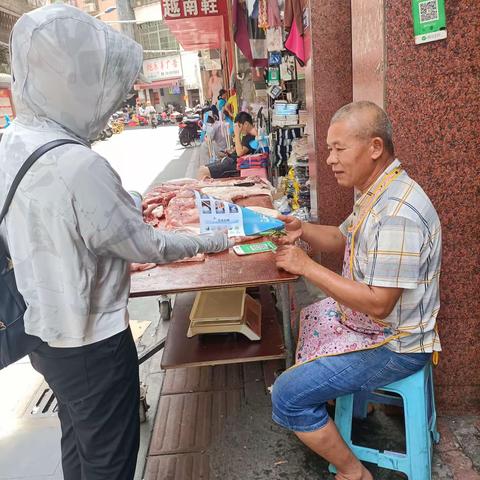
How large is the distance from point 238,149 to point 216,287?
5242 mm

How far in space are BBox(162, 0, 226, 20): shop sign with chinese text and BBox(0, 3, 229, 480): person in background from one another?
735cm

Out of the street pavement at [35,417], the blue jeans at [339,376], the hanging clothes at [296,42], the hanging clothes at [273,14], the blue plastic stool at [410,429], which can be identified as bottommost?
the street pavement at [35,417]

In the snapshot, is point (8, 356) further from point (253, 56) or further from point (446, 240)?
point (253, 56)

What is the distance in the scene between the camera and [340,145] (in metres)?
1.68

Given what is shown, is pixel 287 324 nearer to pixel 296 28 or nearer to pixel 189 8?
pixel 296 28

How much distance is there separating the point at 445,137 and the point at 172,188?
2232mm

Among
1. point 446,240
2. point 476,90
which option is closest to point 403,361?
point 446,240

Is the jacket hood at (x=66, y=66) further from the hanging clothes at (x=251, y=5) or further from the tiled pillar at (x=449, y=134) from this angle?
the hanging clothes at (x=251, y=5)

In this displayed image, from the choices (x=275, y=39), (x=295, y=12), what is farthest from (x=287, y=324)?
(x=275, y=39)

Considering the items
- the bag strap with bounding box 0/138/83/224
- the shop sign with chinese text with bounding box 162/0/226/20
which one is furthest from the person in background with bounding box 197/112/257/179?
the bag strap with bounding box 0/138/83/224

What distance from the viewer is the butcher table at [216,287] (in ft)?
6.35

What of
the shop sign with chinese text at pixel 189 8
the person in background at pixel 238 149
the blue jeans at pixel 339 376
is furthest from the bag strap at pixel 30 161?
the shop sign with chinese text at pixel 189 8

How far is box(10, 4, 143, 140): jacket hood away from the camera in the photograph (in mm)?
1271

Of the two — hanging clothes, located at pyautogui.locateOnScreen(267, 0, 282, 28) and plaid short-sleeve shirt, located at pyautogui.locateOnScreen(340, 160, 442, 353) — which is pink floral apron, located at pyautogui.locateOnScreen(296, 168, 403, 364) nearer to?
plaid short-sleeve shirt, located at pyautogui.locateOnScreen(340, 160, 442, 353)
